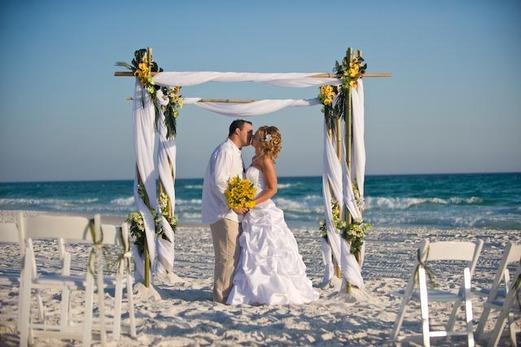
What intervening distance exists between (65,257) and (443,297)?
11.6 feet

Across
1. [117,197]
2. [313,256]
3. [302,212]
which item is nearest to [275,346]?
[313,256]

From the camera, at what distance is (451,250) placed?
18.6 feet

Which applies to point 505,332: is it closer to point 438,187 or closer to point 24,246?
point 24,246

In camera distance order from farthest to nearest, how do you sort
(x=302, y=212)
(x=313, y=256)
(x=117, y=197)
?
(x=117, y=197) < (x=302, y=212) < (x=313, y=256)

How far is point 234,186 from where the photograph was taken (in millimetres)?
7785

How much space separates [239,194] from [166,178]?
2.16 metres

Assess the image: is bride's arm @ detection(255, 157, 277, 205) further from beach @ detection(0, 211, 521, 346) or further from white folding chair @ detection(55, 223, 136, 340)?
white folding chair @ detection(55, 223, 136, 340)

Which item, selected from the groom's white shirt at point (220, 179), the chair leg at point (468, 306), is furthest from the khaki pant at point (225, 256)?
the chair leg at point (468, 306)

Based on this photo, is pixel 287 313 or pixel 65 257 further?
pixel 287 313

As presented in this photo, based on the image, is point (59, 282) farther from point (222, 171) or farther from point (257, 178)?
point (257, 178)

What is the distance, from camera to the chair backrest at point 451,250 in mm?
5590

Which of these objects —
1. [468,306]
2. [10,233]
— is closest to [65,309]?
[10,233]

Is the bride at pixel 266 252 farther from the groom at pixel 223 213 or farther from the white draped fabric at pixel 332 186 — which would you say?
the white draped fabric at pixel 332 186

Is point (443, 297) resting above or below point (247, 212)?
below
